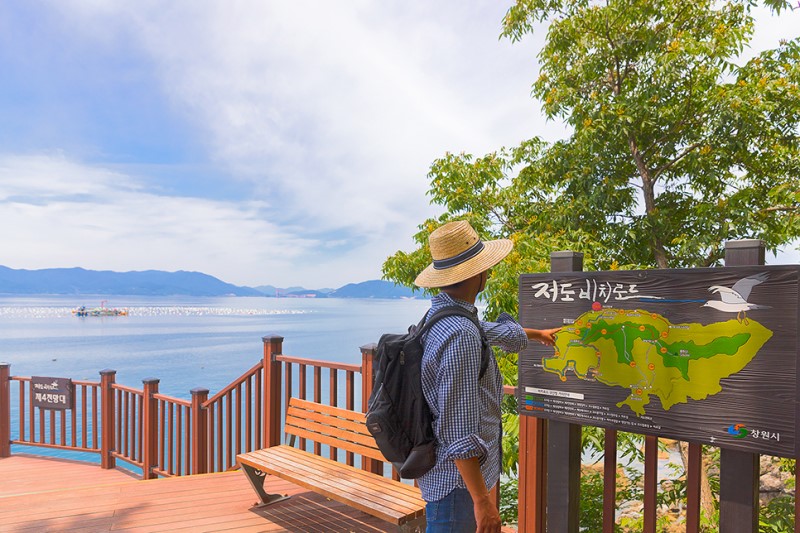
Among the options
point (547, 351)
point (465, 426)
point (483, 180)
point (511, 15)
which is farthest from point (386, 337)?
point (511, 15)

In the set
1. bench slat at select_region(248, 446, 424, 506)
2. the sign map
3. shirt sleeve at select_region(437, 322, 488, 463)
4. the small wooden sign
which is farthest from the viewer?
the small wooden sign

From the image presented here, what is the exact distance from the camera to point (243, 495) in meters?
3.93

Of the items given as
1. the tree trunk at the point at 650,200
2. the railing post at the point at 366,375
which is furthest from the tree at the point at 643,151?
the railing post at the point at 366,375

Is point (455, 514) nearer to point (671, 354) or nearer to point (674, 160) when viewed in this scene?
point (671, 354)

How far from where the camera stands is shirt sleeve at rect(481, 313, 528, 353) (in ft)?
7.02

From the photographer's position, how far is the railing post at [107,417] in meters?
6.91

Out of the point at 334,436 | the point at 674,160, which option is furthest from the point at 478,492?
the point at 674,160

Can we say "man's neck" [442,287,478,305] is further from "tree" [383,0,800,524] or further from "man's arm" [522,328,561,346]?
"tree" [383,0,800,524]

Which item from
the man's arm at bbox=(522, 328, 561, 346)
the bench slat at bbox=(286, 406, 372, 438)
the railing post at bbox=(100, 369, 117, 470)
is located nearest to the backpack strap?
the man's arm at bbox=(522, 328, 561, 346)

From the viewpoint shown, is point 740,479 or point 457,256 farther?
point 740,479

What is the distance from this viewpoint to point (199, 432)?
217 inches

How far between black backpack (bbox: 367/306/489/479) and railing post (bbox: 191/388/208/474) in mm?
4415

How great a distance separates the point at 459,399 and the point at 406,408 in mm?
228

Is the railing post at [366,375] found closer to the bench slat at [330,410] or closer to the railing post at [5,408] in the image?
the bench slat at [330,410]
